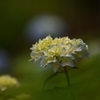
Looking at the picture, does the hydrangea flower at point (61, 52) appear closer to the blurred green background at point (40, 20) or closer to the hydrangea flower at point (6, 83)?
the hydrangea flower at point (6, 83)

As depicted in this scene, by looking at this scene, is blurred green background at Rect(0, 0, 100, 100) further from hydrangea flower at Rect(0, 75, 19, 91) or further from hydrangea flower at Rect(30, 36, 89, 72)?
hydrangea flower at Rect(30, 36, 89, 72)

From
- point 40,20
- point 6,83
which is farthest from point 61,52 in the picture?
point 40,20

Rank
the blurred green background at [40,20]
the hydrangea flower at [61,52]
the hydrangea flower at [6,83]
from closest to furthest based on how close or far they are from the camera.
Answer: the hydrangea flower at [61,52] → the hydrangea flower at [6,83] → the blurred green background at [40,20]

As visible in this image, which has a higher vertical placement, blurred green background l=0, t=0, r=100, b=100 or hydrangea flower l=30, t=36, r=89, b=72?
blurred green background l=0, t=0, r=100, b=100

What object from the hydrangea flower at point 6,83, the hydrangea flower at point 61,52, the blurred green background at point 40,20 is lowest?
the hydrangea flower at point 61,52

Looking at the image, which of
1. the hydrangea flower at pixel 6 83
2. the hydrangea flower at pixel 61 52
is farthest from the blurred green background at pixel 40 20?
the hydrangea flower at pixel 61 52

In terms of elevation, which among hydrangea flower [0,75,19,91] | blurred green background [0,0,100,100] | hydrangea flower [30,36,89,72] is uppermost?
blurred green background [0,0,100,100]

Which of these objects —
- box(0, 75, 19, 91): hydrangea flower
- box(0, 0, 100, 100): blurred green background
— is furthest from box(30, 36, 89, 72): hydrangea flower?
box(0, 0, 100, 100): blurred green background

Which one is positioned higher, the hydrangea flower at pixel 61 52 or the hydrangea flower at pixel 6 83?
the hydrangea flower at pixel 6 83

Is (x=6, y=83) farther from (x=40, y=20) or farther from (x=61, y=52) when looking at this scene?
(x=40, y=20)

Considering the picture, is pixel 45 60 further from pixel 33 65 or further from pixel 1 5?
pixel 1 5

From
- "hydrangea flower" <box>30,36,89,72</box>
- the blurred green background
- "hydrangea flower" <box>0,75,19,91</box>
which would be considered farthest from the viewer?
the blurred green background

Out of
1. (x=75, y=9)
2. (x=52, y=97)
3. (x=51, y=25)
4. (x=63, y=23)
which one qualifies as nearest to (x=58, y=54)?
(x=52, y=97)
